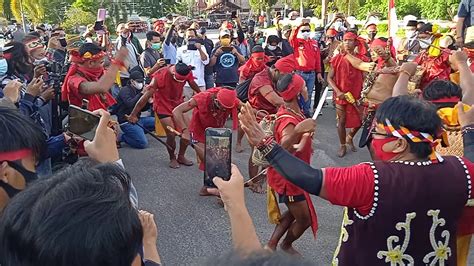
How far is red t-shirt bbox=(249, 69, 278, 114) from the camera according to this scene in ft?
21.6

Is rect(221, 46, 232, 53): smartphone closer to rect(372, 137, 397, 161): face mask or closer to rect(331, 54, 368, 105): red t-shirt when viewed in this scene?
rect(331, 54, 368, 105): red t-shirt

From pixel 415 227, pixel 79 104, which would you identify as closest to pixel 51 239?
pixel 415 227

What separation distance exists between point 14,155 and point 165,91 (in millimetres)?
5070

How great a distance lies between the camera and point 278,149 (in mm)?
2363

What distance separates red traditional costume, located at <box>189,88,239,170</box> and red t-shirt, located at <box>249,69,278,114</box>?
69cm

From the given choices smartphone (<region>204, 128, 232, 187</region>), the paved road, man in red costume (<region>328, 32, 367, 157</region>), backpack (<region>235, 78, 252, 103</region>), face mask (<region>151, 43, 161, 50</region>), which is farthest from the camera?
face mask (<region>151, 43, 161, 50</region>)

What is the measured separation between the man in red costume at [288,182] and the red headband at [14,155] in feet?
7.14

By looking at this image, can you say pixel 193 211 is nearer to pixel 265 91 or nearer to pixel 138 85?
pixel 265 91

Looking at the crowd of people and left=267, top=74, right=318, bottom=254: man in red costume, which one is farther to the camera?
left=267, top=74, right=318, bottom=254: man in red costume

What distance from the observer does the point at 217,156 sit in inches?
144

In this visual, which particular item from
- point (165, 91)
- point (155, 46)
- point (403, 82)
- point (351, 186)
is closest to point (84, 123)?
point (351, 186)

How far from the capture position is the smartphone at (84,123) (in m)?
2.70

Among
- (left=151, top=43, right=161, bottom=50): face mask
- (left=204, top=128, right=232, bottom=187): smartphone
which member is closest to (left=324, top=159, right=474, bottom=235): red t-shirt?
(left=204, top=128, right=232, bottom=187): smartphone

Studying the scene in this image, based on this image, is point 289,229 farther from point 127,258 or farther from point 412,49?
point 412,49
